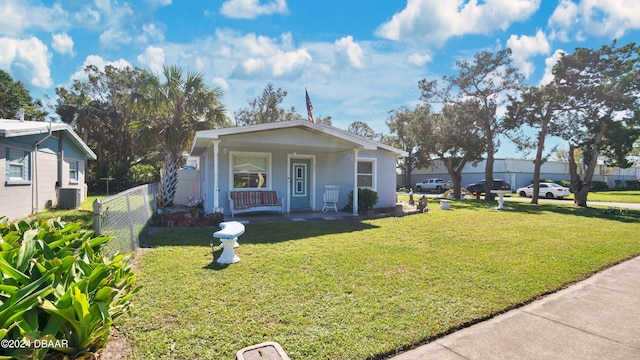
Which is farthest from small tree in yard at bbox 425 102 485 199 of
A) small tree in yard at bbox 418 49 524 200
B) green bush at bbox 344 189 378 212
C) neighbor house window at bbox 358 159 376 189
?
green bush at bbox 344 189 378 212

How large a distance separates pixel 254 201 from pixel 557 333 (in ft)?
28.1

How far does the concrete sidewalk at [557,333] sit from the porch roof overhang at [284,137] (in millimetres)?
6988

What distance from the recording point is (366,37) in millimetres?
11617

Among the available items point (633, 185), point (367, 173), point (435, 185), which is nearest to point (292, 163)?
point (367, 173)

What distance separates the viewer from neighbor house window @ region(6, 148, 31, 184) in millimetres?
9250

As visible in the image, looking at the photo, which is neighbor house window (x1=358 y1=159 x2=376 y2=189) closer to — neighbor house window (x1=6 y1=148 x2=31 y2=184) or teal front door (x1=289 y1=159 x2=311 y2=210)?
teal front door (x1=289 y1=159 x2=311 y2=210)

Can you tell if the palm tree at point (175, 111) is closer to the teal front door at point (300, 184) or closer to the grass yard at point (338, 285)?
the teal front door at point (300, 184)

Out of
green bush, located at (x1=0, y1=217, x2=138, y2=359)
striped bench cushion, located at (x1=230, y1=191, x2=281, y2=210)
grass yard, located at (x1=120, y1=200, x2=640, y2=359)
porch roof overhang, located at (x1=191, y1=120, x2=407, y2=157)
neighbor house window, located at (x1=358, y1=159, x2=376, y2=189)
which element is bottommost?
grass yard, located at (x1=120, y1=200, x2=640, y2=359)

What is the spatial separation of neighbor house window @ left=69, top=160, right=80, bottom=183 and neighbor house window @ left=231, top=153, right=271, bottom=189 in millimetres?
9634

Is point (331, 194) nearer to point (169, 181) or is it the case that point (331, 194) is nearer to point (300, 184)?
point (300, 184)

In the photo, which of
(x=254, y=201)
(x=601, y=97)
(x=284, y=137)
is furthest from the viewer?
(x=601, y=97)

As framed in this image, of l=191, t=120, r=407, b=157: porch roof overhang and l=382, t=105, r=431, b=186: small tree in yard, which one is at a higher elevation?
l=382, t=105, r=431, b=186: small tree in yard

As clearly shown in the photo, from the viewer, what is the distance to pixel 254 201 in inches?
399

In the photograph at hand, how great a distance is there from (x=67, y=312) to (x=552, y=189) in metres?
28.7
